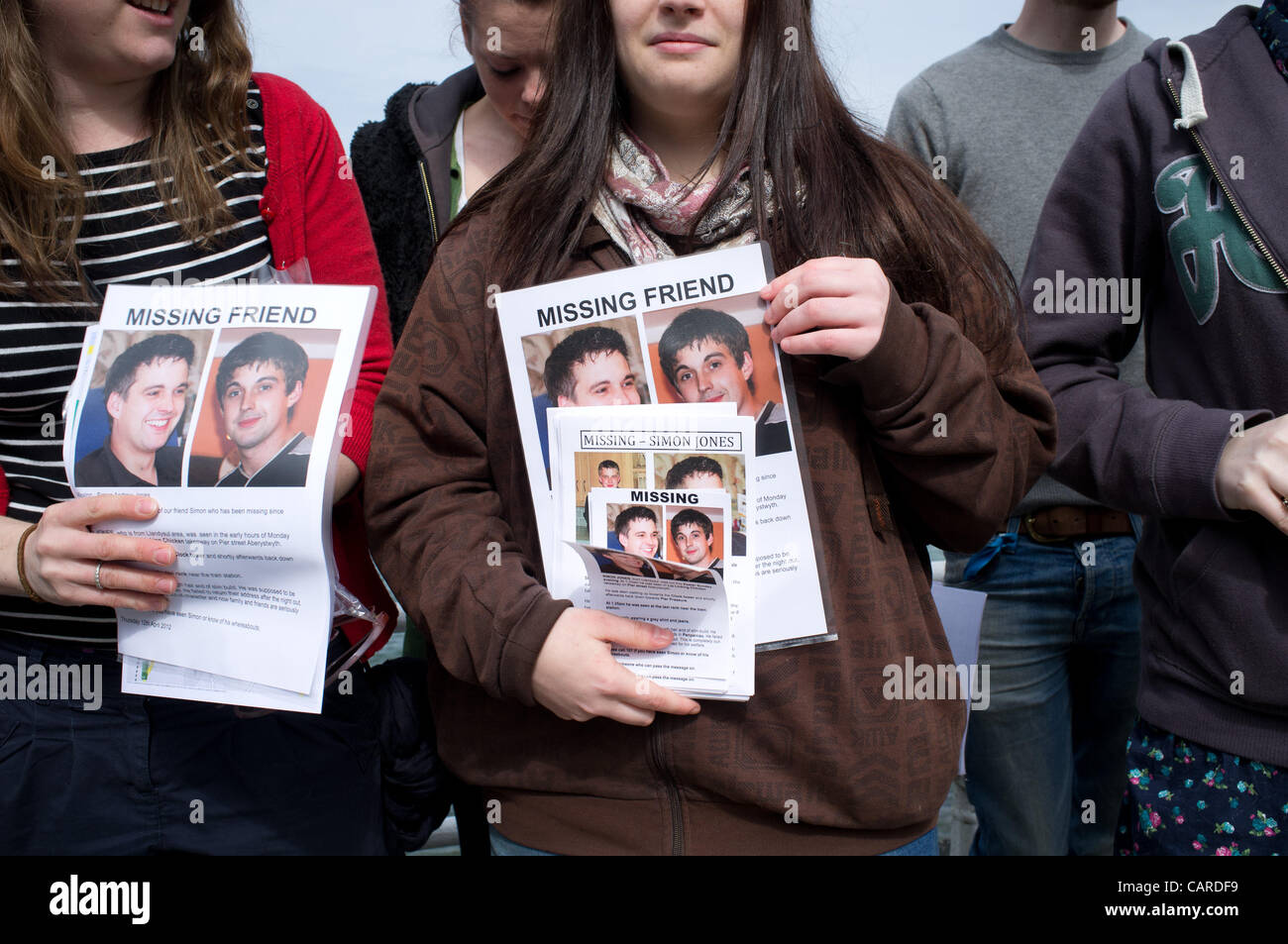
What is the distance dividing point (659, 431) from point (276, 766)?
29.7 inches

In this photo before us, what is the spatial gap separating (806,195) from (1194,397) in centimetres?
63

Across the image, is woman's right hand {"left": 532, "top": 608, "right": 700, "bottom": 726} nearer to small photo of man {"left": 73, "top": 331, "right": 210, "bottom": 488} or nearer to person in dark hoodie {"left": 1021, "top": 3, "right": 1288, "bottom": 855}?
small photo of man {"left": 73, "top": 331, "right": 210, "bottom": 488}

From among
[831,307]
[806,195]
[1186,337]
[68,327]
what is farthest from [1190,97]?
[68,327]

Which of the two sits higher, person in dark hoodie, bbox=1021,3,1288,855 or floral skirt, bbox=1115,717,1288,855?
person in dark hoodie, bbox=1021,3,1288,855

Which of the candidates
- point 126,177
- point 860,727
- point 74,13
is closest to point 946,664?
point 860,727

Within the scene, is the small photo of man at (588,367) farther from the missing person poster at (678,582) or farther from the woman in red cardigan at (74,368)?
the woman in red cardigan at (74,368)

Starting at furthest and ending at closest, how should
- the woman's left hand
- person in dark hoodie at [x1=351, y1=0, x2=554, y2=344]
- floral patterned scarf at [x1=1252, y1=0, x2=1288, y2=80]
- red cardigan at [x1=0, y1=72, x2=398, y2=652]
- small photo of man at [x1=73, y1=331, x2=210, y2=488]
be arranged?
person in dark hoodie at [x1=351, y1=0, x2=554, y2=344] < red cardigan at [x1=0, y1=72, x2=398, y2=652] < floral patterned scarf at [x1=1252, y1=0, x2=1288, y2=80] < small photo of man at [x1=73, y1=331, x2=210, y2=488] < the woman's left hand

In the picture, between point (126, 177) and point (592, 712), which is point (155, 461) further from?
point (592, 712)

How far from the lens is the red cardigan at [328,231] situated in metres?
1.54

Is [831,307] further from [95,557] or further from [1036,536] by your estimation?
[1036,536]

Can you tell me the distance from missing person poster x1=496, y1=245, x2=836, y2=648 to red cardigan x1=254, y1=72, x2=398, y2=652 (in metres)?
0.38

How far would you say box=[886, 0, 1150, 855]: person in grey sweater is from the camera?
6.92 feet

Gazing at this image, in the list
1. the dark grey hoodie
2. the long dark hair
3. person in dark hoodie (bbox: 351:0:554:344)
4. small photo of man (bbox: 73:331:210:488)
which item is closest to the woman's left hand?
the long dark hair

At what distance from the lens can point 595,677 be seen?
121cm
